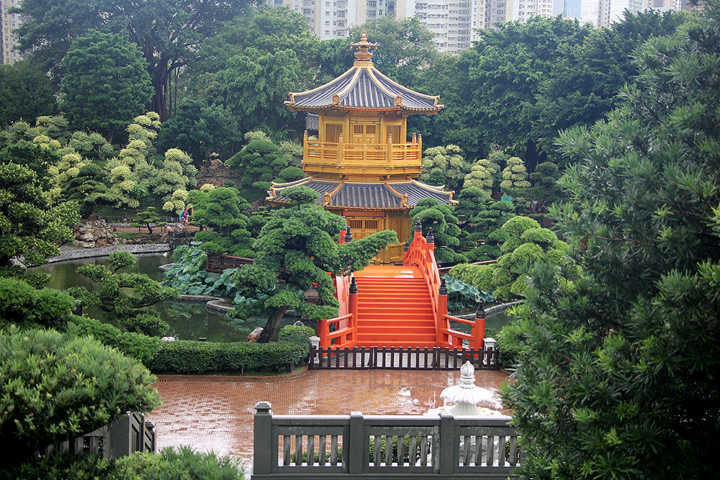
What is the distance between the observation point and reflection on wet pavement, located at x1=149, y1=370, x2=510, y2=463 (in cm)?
1127

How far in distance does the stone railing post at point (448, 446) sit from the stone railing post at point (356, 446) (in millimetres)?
848

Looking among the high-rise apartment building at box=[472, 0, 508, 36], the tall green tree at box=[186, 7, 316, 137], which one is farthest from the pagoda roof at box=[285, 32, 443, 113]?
the high-rise apartment building at box=[472, 0, 508, 36]

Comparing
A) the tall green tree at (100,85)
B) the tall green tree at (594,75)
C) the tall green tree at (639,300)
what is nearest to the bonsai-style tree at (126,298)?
the tall green tree at (639,300)

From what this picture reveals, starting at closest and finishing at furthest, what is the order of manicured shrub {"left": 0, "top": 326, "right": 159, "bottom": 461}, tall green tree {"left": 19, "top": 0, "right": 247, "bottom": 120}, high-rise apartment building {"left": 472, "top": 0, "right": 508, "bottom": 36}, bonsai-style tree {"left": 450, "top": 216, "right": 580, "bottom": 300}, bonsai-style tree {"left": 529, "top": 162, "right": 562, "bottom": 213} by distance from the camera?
manicured shrub {"left": 0, "top": 326, "right": 159, "bottom": 461}, bonsai-style tree {"left": 450, "top": 216, "right": 580, "bottom": 300}, bonsai-style tree {"left": 529, "top": 162, "right": 562, "bottom": 213}, tall green tree {"left": 19, "top": 0, "right": 247, "bottom": 120}, high-rise apartment building {"left": 472, "top": 0, "right": 508, "bottom": 36}

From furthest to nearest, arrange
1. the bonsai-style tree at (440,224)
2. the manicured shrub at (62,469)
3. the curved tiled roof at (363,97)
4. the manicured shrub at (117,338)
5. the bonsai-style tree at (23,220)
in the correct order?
the curved tiled roof at (363,97) < the bonsai-style tree at (440,224) < the bonsai-style tree at (23,220) < the manicured shrub at (117,338) < the manicured shrub at (62,469)

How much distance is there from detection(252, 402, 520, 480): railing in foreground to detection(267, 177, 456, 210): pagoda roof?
15.5 meters

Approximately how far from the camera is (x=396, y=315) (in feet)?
62.3

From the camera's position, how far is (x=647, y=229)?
5.50m

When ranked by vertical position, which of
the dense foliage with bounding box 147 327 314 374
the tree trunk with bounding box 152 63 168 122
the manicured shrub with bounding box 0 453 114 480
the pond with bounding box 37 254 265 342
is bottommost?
the pond with bounding box 37 254 265 342

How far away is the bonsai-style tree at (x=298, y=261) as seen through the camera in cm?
1562

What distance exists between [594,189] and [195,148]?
102 feet

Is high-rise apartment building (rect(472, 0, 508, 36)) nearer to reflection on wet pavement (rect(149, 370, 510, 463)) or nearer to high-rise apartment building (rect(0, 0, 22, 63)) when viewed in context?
high-rise apartment building (rect(0, 0, 22, 63))

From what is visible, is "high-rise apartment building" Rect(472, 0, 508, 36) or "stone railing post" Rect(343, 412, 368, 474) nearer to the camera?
"stone railing post" Rect(343, 412, 368, 474)

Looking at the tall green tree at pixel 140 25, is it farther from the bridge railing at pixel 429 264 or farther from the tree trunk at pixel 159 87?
the bridge railing at pixel 429 264
